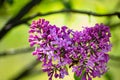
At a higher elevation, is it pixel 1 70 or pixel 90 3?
pixel 90 3

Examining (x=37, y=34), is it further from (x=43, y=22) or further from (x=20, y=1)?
(x=20, y=1)

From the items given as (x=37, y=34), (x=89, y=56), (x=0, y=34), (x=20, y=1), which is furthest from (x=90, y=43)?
(x=20, y=1)

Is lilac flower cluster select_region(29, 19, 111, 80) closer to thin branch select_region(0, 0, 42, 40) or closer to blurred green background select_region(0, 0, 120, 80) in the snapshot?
thin branch select_region(0, 0, 42, 40)

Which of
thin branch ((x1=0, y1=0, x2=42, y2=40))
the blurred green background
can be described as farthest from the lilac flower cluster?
the blurred green background

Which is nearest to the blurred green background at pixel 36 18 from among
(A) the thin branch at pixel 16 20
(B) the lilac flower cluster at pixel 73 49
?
(A) the thin branch at pixel 16 20

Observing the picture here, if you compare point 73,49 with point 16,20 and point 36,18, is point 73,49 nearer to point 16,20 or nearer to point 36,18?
point 16,20

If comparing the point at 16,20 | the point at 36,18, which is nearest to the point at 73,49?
the point at 16,20

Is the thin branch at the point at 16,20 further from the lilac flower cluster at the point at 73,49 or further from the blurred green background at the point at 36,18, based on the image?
the lilac flower cluster at the point at 73,49
